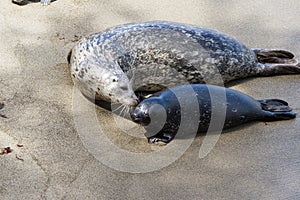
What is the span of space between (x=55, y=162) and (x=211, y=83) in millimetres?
1409

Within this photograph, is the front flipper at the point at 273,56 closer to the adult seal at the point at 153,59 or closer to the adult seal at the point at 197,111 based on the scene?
the adult seal at the point at 153,59

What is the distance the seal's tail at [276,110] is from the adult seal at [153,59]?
1.51ft

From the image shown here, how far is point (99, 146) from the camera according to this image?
3.58 m

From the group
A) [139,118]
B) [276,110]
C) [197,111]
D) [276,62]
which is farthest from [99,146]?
[276,62]

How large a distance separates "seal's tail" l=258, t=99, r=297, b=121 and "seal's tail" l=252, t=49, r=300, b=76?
0.54m

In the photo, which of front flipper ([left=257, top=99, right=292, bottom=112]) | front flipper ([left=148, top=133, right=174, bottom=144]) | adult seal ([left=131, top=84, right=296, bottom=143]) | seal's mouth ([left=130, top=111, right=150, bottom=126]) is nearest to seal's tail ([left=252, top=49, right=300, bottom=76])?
front flipper ([left=257, top=99, right=292, bottom=112])

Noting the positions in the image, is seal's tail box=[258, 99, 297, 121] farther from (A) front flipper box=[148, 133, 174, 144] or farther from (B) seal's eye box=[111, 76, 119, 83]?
(B) seal's eye box=[111, 76, 119, 83]

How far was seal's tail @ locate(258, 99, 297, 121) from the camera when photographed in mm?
3787

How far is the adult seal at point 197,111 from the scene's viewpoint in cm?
357

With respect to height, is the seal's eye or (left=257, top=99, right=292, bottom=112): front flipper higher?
(left=257, top=99, right=292, bottom=112): front flipper

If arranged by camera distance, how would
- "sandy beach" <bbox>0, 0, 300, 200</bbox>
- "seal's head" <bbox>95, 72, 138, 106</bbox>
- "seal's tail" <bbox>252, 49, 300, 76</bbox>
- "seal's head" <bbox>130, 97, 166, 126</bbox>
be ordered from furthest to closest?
"seal's tail" <bbox>252, 49, 300, 76</bbox>, "seal's head" <bbox>95, 72, 138, 106</bbox>, "seal's head" <bbox>130, 97, 166, 126</bbox>, "sandy beach" <bbox>0, 0, 300, 200</bbox>

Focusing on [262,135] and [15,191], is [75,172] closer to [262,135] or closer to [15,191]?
[15,191]

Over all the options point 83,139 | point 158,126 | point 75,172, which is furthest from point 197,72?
point 75,172

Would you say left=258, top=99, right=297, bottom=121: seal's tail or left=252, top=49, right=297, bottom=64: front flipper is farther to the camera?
left=252, top=49, right=297, bottom=64: front flipper
